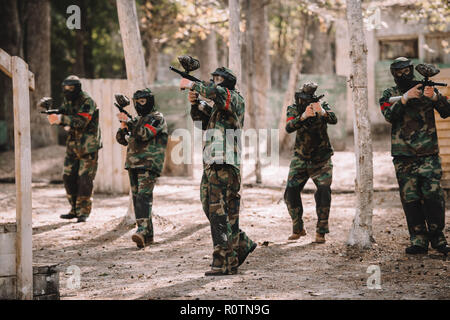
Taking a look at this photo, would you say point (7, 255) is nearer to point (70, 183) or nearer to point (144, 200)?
point (144, 200)

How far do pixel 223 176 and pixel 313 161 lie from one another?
208 centimetres

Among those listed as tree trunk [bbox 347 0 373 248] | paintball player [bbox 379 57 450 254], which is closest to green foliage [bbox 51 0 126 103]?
tree trunk [bbox 347 0 373 248]

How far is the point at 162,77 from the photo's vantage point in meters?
49.8

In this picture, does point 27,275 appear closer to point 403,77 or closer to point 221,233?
point 221,233

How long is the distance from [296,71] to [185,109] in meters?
3.84

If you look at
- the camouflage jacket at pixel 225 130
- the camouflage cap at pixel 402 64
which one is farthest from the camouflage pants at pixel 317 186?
the camouflage jacket at pixel 225 130

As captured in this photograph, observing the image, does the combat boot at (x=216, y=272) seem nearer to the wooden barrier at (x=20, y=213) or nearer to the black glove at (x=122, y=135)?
the wooden barrier at (x=20, y=213)

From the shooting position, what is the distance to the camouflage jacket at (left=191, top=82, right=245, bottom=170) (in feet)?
19.8

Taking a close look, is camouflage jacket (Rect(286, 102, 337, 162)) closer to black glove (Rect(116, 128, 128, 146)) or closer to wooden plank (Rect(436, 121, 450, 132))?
black glove (Rect(116, 128, 128, 146))

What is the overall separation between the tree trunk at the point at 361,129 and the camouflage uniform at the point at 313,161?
51cm

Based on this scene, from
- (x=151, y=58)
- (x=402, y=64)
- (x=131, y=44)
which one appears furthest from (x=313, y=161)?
(x=151, y=58)

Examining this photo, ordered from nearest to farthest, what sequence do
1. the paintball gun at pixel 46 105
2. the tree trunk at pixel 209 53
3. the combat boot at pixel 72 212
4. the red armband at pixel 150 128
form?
the red armband at pixel 150 128, the paintball gun at pixel 46 105, the combat boot at pixel 72 212, the tree trunk at pixel 209 53

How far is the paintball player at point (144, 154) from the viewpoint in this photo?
7.69m

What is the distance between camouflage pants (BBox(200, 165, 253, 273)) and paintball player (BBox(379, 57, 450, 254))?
6.49ft
